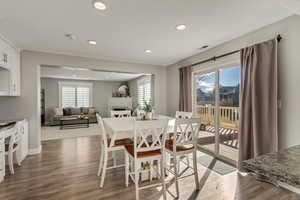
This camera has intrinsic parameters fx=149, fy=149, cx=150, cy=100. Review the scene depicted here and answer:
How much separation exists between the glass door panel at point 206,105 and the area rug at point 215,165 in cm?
32

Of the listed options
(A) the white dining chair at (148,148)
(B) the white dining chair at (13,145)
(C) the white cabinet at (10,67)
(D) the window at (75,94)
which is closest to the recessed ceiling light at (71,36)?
(C) the white cabinet at (10,67)

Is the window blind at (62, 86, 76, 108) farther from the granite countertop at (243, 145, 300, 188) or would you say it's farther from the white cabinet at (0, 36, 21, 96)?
the granite countertop at (243, 145, 300, 188)

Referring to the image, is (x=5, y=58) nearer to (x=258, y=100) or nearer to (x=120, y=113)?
(x=120, y=113)

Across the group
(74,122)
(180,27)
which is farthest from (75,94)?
(180,27)

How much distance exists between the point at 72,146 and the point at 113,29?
332 centimetres

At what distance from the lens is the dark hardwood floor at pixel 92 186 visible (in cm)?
198

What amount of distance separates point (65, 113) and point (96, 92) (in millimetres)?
2192

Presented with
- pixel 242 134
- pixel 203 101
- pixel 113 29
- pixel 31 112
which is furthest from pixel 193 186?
pixel 31 112

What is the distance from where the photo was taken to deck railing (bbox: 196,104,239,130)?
3049 millimetres

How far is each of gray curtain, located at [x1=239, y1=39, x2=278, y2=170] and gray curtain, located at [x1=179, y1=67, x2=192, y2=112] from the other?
4.57ft

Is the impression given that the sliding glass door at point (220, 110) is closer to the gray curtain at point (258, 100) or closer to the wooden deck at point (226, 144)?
the wooden deck at point (226, 144)

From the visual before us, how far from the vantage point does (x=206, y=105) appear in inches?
143

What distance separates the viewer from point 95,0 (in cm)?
173

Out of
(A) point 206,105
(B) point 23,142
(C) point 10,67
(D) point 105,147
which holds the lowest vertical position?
(B) point 23,142
